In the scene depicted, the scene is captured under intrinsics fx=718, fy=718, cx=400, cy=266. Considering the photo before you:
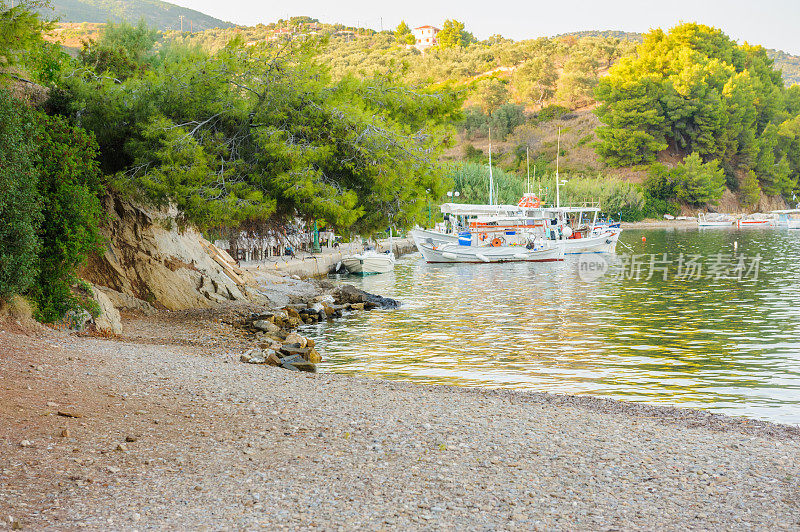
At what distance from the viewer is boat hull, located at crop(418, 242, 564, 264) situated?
43.5 m

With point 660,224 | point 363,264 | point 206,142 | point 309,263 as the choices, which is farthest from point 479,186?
point 206,142

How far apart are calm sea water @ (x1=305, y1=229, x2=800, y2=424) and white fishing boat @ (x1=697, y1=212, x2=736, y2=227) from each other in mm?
57376

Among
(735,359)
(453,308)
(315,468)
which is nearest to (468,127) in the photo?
(453,308)

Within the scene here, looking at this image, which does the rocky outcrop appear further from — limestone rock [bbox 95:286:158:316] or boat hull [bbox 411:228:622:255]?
boat hull [bbox 411:228:622:255]

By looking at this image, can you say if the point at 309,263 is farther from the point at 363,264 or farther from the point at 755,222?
the point at 755,222

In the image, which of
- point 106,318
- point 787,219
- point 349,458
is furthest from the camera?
point 787,219

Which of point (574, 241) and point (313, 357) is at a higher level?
point (574, 241)

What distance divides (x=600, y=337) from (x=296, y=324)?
8028 mm

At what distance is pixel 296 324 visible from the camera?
1967 centimetres

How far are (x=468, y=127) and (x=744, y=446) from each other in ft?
374

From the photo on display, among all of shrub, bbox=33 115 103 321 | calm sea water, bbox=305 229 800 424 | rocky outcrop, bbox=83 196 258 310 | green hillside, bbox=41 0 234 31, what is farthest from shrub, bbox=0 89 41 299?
green hillside, bbox=41 0 234 31

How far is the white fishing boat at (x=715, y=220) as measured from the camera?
289ft

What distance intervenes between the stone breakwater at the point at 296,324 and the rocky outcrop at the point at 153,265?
1.96 m

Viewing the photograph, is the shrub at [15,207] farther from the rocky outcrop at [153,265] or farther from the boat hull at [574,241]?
the boat hull at [574,241]
